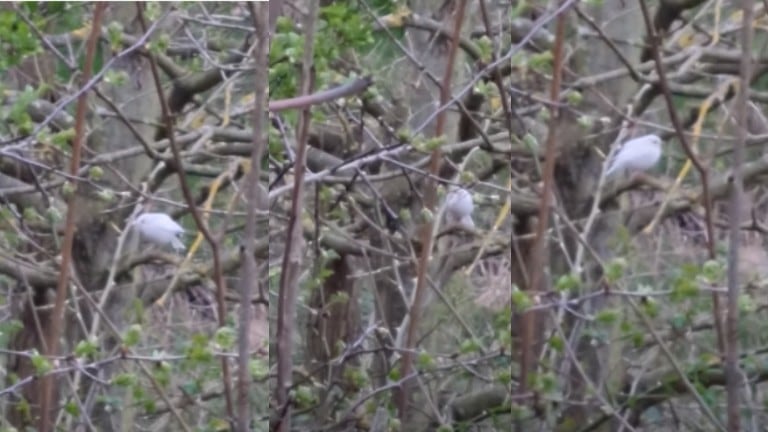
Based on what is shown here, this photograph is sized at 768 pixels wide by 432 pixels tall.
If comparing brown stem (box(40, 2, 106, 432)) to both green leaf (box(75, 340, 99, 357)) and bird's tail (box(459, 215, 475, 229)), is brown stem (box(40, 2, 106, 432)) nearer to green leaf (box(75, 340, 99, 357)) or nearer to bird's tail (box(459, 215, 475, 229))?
green leaf (box(75, 340, 99, 357))

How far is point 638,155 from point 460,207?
27cm

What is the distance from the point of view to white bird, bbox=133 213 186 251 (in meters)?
1.65

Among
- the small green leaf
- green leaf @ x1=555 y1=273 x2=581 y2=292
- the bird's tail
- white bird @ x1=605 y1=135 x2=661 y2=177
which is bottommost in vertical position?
green leaf @ x1=555 y1=273 x2=581 y2=292

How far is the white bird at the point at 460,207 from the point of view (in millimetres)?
1601

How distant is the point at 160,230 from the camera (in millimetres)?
1655

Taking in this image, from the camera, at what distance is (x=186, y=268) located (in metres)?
1.68

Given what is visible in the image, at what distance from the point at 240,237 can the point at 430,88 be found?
0.36 metres

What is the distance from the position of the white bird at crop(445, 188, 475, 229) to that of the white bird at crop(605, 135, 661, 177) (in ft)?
0.67

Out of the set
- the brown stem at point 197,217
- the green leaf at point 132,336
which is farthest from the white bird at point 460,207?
the green leaf at point 132,336

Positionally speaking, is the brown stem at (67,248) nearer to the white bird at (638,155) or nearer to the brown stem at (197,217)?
the brown stem at (197,217)

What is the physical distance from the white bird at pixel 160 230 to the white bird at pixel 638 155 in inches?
25.2

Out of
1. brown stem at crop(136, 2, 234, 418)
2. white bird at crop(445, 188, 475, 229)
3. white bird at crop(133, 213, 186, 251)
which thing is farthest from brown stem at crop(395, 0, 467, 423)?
white bird at crop(133, 213, 186, 251)

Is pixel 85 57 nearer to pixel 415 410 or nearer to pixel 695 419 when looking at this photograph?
pixel 415 410

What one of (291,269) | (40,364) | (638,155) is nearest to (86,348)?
(40,364)
